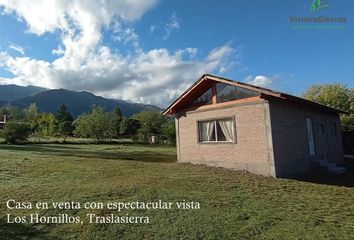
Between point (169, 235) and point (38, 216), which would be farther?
point (38, 216)

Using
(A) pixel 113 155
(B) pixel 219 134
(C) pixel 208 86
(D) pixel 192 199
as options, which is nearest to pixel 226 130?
(B) pixel 219 134

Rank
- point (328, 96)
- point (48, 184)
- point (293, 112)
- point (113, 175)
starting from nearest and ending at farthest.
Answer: point (48, 184), point (113, 175), point (293, 112), point (328, 96)

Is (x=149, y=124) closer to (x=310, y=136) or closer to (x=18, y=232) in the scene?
(x=310, y=136)

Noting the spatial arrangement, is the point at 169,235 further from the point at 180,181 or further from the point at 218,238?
the point at 180,181

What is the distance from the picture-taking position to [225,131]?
13.5 metres

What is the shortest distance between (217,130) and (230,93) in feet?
6.46

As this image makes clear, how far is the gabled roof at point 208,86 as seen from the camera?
36.6ft

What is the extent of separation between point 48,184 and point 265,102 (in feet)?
29.1

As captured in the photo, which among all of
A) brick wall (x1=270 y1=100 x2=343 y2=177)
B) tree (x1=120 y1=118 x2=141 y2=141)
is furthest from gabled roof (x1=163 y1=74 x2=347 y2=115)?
tree (x1=120 y1=118 x2=141 y2=141)

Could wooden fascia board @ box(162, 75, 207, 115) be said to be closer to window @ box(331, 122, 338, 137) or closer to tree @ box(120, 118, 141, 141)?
window @ box(331, 122, 338, 137)

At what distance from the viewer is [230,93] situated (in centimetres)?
1331

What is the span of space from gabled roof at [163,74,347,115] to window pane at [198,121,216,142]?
68.6 inches

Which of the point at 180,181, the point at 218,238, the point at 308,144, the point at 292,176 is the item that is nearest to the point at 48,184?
the point at 180,181

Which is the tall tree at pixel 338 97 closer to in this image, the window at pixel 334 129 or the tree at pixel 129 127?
the window at pixel 334 129
